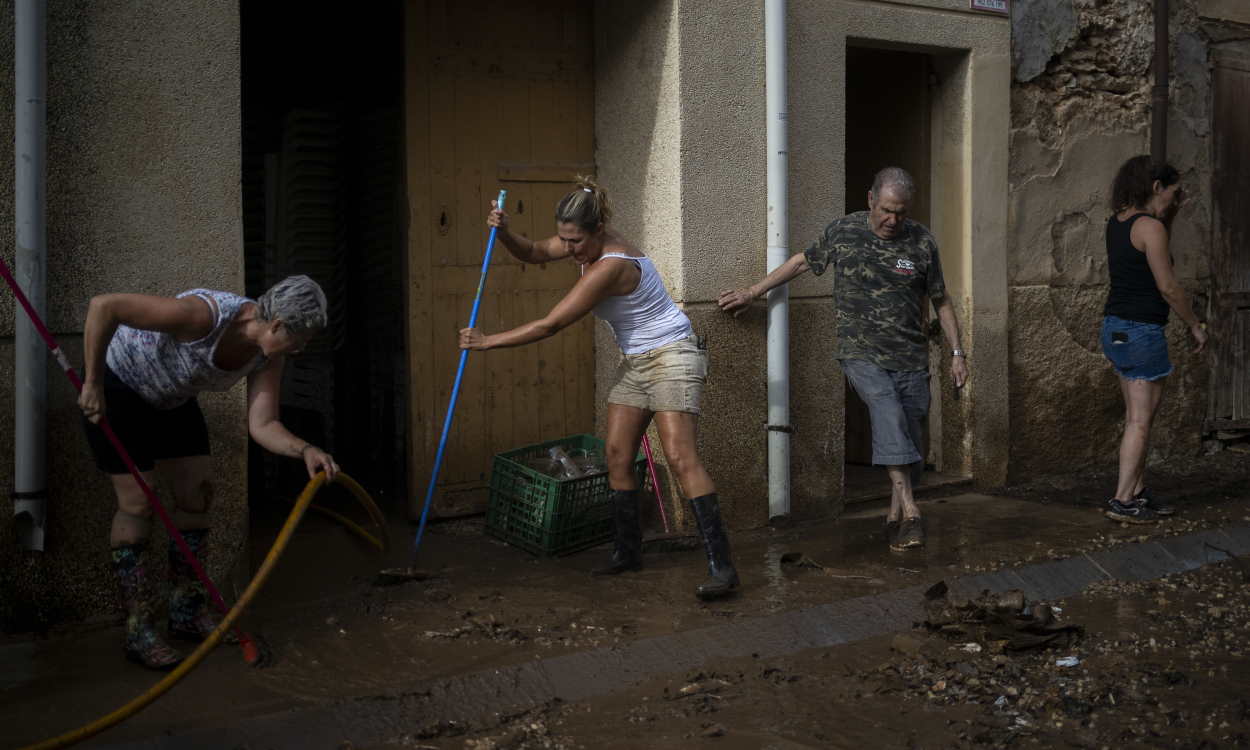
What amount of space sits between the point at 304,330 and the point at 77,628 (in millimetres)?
1806

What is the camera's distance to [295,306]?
459 cm

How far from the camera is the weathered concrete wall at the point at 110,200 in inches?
210

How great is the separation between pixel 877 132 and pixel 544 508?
397 centimetres

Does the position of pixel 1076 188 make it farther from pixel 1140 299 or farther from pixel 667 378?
pixel 667 378

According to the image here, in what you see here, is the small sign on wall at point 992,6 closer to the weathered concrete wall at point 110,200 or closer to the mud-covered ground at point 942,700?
the mud-covered ground at point 942,700

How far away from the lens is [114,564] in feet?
16.2

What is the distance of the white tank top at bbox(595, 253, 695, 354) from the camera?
235 inches

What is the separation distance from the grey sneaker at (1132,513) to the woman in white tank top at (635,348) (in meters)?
2.65

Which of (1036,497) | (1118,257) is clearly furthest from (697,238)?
(1036,497)

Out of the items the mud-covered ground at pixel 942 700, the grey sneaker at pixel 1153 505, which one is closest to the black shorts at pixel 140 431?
the mud-covered ground at pixel 942 700

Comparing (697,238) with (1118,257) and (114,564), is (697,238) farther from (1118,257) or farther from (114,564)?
(114,564)

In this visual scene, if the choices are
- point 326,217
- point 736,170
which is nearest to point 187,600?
Result: point 326,217

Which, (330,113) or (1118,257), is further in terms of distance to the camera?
(330,113)

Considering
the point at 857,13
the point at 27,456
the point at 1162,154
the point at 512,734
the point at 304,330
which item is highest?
the point at 857,13
